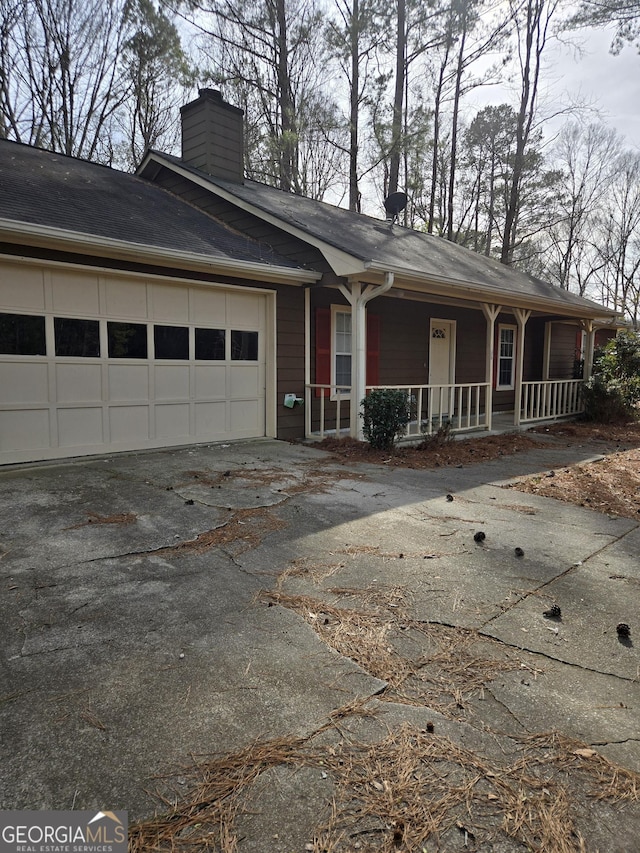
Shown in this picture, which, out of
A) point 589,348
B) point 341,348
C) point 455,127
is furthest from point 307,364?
point 455,127

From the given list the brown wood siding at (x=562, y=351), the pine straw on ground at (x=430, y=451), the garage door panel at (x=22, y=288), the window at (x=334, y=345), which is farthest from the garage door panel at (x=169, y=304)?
the brown wood siding at (x=562, y=351)

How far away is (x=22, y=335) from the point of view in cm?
562

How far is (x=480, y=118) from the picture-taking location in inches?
794

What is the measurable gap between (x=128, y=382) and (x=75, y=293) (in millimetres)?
1162

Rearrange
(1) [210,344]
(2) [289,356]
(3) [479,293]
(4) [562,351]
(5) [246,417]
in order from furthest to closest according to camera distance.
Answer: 1. (4) [562,351]
2. (3) [479,293]
3. (2) [289,356]
4. (5) [246,417]
5. (1) [210,344]

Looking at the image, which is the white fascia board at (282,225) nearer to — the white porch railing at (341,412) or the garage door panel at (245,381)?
the white porch railing at (341,412)

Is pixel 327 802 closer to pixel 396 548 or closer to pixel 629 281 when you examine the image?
pixel 396 548

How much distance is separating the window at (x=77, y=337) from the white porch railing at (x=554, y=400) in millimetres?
8089

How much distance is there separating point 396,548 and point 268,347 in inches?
191

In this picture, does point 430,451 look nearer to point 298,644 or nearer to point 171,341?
point 171,341

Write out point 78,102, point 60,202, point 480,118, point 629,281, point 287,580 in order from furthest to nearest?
point 629,281
point 480,118
point 78,102
point 60,202
point 287,580

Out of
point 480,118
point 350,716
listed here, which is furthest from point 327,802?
point 480,118

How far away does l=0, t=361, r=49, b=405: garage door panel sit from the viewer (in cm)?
554

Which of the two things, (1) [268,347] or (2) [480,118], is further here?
(2) [480,118]
